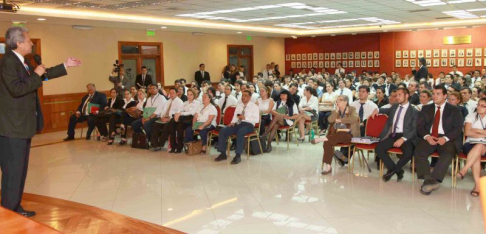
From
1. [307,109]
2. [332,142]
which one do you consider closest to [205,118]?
[307,109]

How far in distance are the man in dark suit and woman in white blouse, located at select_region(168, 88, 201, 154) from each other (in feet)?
13.4

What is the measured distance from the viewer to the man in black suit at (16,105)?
363 centimetres

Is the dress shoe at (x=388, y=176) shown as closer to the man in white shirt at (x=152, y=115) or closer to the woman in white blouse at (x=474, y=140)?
the woman in white blouse at (x=474, y=140)

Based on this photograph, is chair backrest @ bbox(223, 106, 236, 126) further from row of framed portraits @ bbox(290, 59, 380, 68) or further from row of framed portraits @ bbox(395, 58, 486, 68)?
row of framed portraits @ bbox(290, 59, 380, 68)

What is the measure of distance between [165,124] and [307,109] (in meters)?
3.20

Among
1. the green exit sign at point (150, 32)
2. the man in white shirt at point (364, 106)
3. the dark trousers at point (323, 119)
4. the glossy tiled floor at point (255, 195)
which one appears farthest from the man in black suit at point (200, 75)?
the man in white shirt at point (364, 106)

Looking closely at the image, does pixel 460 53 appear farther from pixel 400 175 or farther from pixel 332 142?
pixel 400 175

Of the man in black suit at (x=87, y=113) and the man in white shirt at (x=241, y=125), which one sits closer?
the man in white shirt at (x=241, y=125)

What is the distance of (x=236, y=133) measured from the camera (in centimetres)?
848

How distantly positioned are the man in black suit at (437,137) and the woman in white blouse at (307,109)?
3742 millimetres

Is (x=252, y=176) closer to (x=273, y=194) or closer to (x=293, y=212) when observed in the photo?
(x=273, y=194)

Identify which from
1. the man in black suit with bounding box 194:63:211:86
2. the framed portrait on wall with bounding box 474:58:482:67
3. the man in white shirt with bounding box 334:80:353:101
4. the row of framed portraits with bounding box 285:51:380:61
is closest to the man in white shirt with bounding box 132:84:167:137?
the man in white shirt with bounding box 334:80:353:101

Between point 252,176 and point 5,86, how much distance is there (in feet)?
14.0

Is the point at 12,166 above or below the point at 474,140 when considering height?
above
